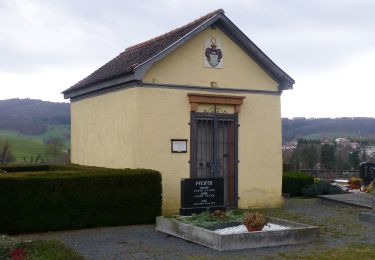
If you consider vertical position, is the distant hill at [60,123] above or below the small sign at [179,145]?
above

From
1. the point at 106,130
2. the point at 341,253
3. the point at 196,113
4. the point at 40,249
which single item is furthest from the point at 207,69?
the point at 40,249

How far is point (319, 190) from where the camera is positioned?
20156 millimetres

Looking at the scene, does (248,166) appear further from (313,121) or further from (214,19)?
(313,121)

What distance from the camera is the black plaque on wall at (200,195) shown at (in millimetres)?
12781

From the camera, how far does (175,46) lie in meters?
14.7

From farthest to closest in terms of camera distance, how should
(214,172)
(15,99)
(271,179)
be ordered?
(15,99), (271,179), (214,172)

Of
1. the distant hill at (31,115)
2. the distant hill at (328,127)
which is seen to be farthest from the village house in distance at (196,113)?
Answer: the distant hill at (328,127)

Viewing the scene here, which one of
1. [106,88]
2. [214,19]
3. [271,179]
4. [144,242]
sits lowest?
[144,242]

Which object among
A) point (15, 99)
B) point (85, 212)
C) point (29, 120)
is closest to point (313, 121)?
point (29, 120)

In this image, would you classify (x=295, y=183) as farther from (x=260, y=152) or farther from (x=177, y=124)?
(x=177, y=124)

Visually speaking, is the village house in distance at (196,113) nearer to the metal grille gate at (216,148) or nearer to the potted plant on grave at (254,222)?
the metal grille gate at (216,148)

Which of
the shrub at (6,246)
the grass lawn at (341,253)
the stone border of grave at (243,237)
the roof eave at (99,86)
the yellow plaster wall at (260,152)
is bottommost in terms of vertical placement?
the grass lawn at (341,253)

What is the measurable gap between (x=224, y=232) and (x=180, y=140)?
471 centimetres

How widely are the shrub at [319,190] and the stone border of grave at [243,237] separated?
8.77 m
